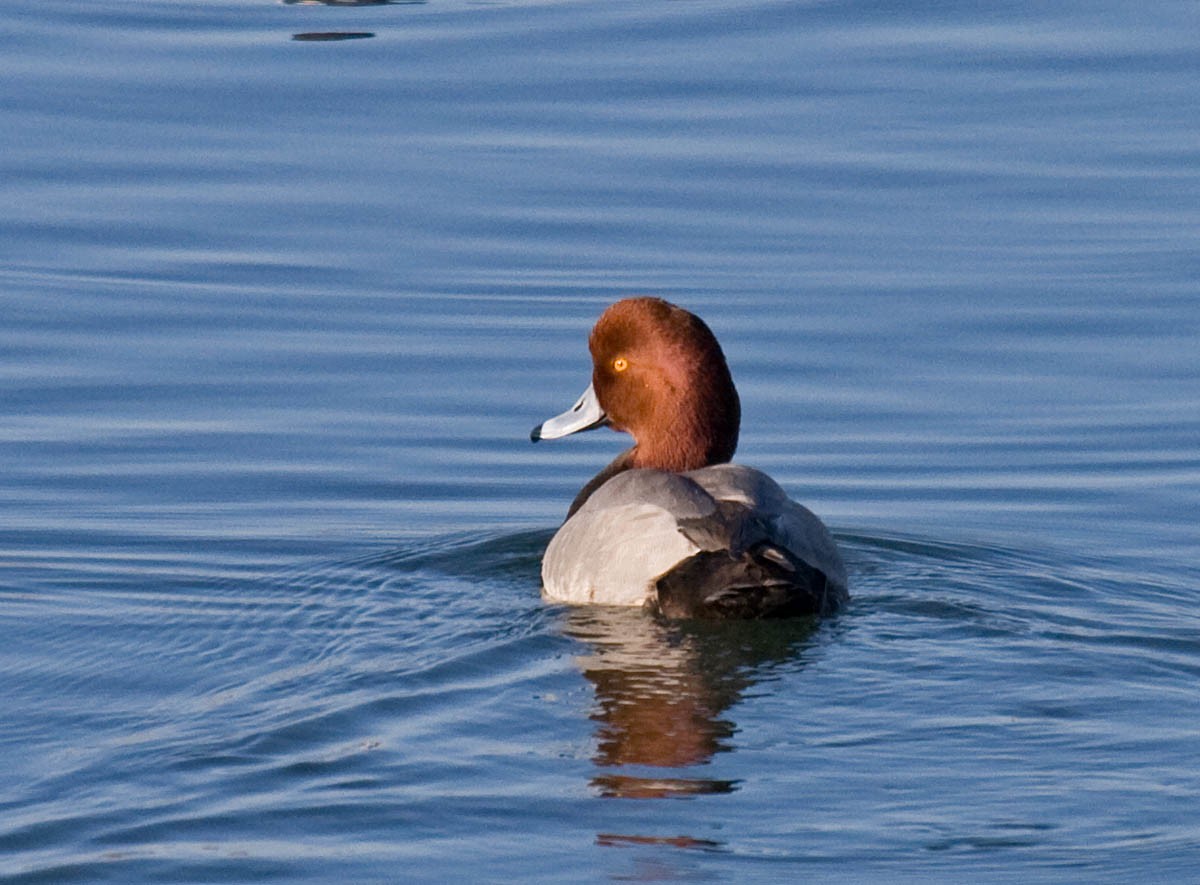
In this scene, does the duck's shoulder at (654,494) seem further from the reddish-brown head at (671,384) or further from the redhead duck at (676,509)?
the reddish-brown head at (671,384)

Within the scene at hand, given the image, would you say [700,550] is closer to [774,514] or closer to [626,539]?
[774,514]

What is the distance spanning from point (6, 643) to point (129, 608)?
0.67 meters

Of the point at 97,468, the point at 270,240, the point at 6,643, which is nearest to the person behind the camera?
the point at 6,643

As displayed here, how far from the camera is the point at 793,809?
673 centimetres

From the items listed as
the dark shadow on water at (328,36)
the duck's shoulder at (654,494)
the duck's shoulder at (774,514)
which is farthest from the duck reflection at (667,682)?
the dark shadow on water at (328,36)

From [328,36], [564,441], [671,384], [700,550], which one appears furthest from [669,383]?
[328,36]

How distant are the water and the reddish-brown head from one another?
30.3 inches

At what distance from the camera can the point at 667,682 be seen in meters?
8.16

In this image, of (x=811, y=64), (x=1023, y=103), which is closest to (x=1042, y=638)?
(x=1023, y=103)

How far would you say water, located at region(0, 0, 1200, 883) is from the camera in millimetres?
6828

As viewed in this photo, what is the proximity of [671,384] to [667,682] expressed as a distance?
6.31ft

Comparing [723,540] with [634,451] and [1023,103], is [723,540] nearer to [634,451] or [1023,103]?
[634,451]

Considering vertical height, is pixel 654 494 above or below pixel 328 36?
below

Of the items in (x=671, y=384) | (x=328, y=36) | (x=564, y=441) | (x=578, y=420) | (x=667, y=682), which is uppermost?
(x=328, y=36)
